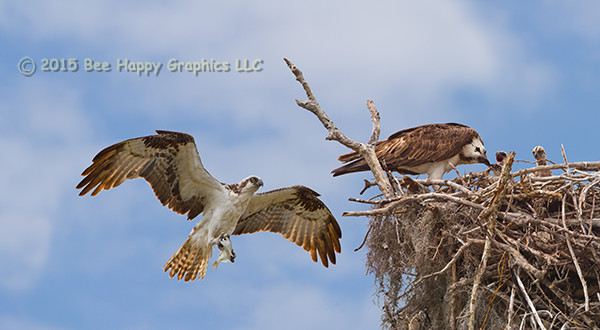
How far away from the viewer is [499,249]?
7648 millimetres

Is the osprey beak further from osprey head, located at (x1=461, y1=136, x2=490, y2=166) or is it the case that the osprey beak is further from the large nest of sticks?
the large nest of sticks

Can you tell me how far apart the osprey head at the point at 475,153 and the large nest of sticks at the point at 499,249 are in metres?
1.18

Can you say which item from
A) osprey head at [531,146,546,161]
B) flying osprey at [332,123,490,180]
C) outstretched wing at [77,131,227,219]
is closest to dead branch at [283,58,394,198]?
flying osprey at [332,123,490,180]

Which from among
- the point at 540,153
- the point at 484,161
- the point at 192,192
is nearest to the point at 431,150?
the point at 484,161

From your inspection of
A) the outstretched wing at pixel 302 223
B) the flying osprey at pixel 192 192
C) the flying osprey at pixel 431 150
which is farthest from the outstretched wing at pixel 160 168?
the flying osprey at pixel 431 150

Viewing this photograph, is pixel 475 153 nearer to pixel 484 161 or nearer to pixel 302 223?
pixel 484 161

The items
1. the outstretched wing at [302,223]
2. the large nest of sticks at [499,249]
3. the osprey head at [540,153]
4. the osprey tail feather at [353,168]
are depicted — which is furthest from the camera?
the osprey head at [540,153]

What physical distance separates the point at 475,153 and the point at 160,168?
4032 millimetres

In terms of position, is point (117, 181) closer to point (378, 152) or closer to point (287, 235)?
point (287, 235)

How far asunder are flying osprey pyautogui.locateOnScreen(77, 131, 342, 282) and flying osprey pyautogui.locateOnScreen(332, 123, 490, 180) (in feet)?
3.62

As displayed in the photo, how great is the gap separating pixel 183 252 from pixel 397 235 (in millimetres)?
2445

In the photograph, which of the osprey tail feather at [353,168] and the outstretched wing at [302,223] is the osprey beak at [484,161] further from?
the outstretched wing at [302,223]

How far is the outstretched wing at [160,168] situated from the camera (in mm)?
8609

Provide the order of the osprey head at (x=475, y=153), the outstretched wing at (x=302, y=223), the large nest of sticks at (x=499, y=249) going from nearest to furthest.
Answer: the large nest of sticks at (x=499, y=249)
the outstretched wing at (x=302, y=223)
the osprey head at (x=475, y=153)
